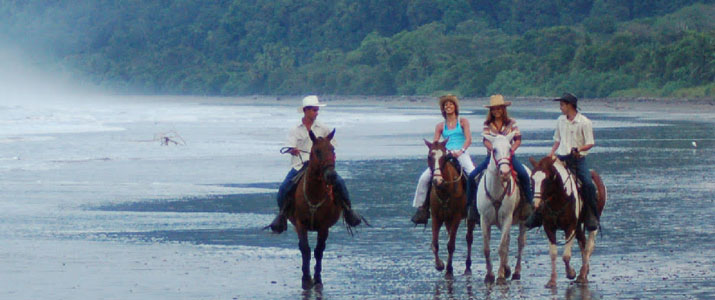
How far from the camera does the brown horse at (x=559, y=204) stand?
1115 centimetres

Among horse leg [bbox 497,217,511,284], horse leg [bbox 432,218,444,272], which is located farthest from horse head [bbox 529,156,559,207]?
horse leg [bbox 432,218,444,272]

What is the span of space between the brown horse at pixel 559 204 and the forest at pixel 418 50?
2356 inches

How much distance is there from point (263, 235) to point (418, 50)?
110m

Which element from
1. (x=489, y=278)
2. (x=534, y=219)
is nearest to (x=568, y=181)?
(x=534, y=219)

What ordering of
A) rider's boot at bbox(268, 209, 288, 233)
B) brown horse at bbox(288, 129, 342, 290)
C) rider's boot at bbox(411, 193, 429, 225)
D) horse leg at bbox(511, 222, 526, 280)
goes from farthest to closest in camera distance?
1. rider's boot at bbox(411, 193, 429, 225)
2. rider's boot at bbox(268, 209, 288, 233)
3. horse leg at bbox(511, 222, 526, 280)
4. brown horse at bbox(288, 129, 342, 290)

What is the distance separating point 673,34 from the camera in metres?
94.0

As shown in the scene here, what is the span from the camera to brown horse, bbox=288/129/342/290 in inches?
439

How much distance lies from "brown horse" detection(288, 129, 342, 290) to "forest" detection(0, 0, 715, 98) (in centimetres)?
6045

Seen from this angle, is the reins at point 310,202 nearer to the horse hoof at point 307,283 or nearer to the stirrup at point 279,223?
the stirrup at point 279,223

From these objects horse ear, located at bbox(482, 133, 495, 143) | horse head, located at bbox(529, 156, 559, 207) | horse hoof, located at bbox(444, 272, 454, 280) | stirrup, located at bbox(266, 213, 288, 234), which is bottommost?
horse hoof, located at bbox(444, 272, 454, 280)

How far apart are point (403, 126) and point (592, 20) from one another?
7209 cm

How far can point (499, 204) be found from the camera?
11617 millimetres

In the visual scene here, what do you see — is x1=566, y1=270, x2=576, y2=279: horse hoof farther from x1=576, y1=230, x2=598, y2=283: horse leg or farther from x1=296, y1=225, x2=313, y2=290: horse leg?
x1=296, y1=225, x2=313, y2=290: horse leg

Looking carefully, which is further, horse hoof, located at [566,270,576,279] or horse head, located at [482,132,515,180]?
horse hoof, located at [566,270,576,279]
